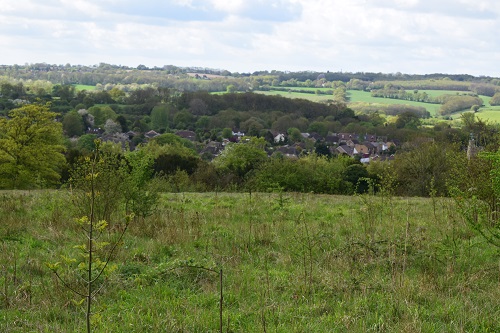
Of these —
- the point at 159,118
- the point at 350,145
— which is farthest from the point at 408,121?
the point at 159,118

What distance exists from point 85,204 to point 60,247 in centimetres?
168

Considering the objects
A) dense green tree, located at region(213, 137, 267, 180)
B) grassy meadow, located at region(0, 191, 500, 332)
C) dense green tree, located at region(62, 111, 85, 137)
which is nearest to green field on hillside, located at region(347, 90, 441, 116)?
dense green tree, located at region(213, 137, 267, 180)

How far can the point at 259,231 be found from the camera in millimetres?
8008

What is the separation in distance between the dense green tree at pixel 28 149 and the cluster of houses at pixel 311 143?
34.4 m

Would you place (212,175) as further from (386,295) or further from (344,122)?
(344,122)

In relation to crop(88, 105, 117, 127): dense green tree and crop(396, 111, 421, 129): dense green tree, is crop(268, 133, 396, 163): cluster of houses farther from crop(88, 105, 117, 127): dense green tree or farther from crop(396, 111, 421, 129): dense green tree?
crop(88, 105, 117, 127): dense green tree

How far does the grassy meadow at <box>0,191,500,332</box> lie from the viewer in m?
4.42

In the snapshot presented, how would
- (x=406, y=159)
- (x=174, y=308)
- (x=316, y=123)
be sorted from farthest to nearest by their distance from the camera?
(x=316, y=123) < (x=406, y=159) < (x=174, y=308)

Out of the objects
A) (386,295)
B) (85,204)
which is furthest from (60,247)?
(386,295)

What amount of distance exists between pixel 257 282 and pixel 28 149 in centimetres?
2760

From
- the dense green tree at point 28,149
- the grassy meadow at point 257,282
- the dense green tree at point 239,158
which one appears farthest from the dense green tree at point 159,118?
the grassy meadow at point 257,282

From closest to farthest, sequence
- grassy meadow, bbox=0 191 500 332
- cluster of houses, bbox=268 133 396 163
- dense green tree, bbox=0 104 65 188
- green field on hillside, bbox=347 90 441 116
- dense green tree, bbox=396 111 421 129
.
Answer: grassy meadow, bbox=0 191 500 332, dense green tree, bbox=0 104 65 188, cluster of houses, bbox=268 133 396 163, dense green tree, bbox=396 111 421 129, green field on hillside, bbox=347 90 441 116

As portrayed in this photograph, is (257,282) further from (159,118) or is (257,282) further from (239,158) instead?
(159,118)

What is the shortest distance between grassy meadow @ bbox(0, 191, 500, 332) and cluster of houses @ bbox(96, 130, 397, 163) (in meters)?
56.7
